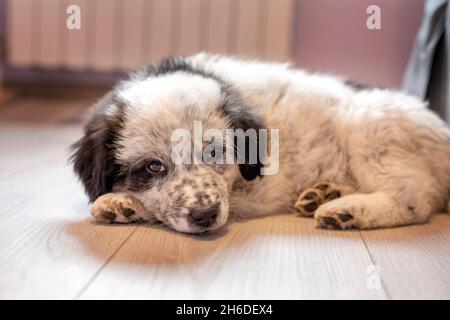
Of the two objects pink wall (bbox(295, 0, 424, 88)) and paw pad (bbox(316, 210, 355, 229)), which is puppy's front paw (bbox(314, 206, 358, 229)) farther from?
pink wall (bbox(295, 0, 424, 88))

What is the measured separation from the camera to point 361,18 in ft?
17.6

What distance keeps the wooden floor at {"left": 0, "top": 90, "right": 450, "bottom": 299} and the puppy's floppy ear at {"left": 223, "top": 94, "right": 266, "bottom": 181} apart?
8.1 inches

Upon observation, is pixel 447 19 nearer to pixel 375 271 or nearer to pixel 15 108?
pixel 375 271

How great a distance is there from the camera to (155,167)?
2.17 m

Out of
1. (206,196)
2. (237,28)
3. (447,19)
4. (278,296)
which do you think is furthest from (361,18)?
(278,296)

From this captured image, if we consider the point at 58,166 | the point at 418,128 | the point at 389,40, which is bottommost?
the point at 58,166

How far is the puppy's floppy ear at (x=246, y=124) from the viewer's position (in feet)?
7.52

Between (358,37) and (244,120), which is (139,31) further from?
(244,120)

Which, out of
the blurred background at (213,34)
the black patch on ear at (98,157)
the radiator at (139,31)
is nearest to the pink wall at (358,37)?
the blurred background at (213,34)

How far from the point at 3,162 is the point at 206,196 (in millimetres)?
1709

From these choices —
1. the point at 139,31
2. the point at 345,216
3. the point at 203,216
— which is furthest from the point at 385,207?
the point at 139,31

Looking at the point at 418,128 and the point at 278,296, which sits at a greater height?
the point at 418,128

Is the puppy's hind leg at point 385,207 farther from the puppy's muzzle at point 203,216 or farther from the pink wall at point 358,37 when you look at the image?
the pink wall at point 358,37

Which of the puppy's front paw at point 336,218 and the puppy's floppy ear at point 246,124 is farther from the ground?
the puppy's floppy ear at point 246,124
